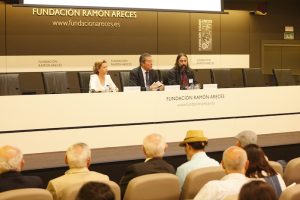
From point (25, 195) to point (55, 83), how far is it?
4703 mm

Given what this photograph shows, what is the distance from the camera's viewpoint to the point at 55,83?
754 cm

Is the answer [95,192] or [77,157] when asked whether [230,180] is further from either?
[95,192]

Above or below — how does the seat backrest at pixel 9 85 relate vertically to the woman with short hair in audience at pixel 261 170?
above

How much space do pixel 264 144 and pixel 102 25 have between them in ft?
15.7

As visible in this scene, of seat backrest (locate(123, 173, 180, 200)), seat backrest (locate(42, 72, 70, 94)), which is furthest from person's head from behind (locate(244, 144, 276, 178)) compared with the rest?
seat backrest (locate(42, 72, 70, 94))

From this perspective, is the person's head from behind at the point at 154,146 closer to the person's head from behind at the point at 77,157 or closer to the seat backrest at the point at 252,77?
the person's head from behind at the point at 77,157

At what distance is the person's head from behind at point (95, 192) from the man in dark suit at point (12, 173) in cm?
141

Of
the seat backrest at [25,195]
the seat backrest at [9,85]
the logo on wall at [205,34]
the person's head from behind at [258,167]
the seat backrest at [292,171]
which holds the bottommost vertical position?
the seat backrest at [292,171]

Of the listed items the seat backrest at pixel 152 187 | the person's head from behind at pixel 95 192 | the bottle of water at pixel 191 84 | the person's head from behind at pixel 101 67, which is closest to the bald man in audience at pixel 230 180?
the seat backrest at pixel 152 187

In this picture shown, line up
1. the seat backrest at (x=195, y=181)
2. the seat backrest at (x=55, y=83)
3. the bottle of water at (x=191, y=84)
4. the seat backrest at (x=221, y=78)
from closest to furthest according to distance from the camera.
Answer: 1. the seat backrest at (x=195, y=181)
2. the bottle of water at (x=191, y=84)
3. the seat backrest at (x=55, y=83)
4. the seat backrest at (x=221, y=78)

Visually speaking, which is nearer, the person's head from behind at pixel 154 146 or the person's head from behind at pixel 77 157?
the person's head from behind at pixel 77 157

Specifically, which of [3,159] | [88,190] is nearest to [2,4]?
[3,159]

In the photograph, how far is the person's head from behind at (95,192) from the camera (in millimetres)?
2211

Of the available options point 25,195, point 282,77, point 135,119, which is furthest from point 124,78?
point 25,195
